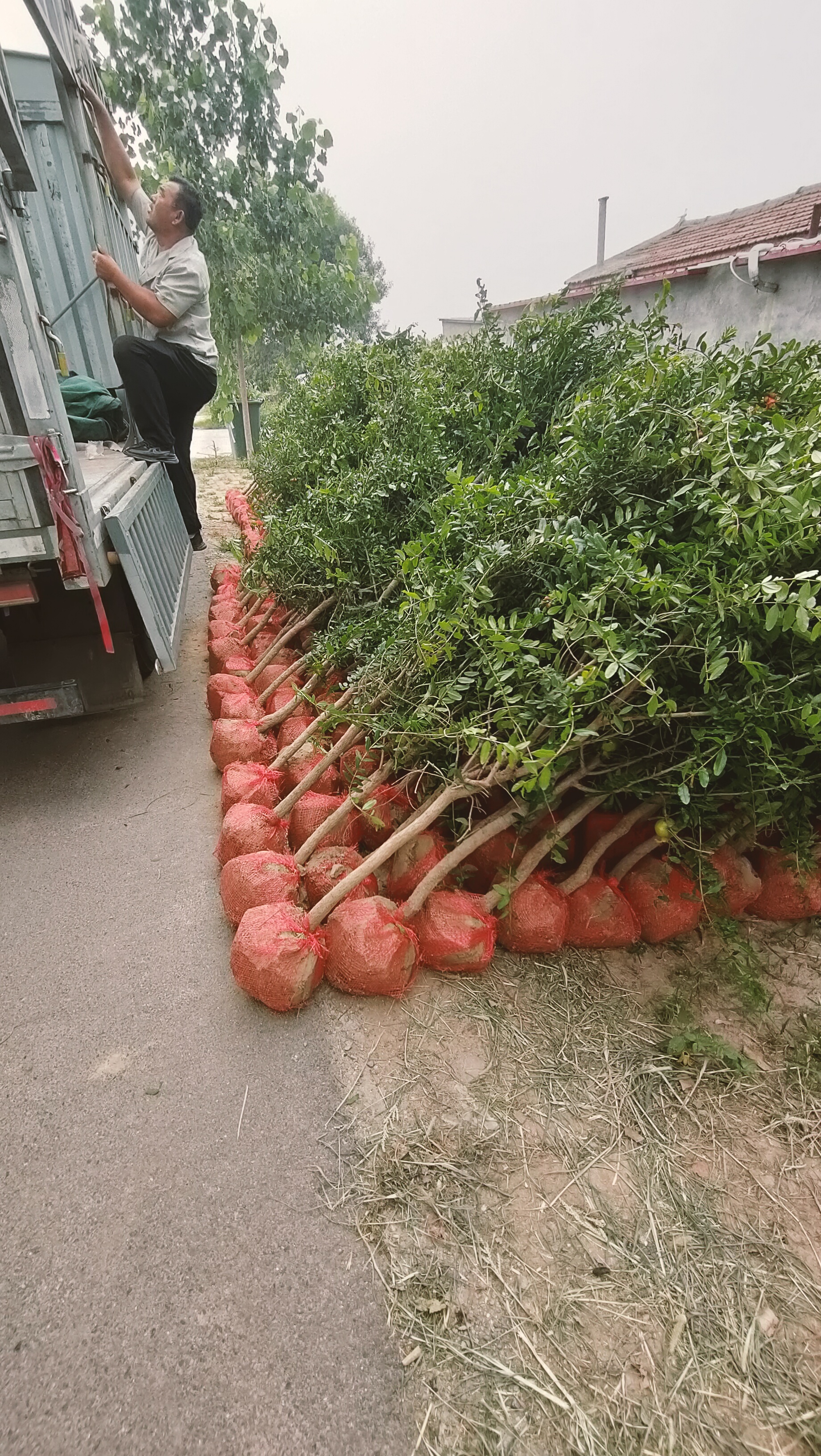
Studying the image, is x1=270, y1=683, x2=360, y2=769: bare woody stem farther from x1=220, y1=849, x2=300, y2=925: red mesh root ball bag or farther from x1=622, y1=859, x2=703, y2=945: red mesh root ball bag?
x1=622, y1=859, x2=703, y2=945: red mesh root ball bag

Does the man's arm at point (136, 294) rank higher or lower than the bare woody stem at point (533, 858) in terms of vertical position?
higher

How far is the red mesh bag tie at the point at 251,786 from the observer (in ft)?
9.39

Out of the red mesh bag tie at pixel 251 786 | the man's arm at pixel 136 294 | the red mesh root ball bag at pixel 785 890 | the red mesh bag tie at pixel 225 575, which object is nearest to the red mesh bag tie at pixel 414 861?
the red mesh bag tie at pixel 251 786

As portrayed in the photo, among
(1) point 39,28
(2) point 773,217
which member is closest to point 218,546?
(1) point 39,28

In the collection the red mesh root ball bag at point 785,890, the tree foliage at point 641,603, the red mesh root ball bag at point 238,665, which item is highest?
the tree foliage at point 641,603

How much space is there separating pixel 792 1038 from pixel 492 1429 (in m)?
1.43

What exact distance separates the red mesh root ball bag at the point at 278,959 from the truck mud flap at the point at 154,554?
1535mm

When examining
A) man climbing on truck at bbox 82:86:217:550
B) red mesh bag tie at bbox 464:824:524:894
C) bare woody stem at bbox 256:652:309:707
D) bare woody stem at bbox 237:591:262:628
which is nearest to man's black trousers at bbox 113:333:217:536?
man climbing on truck at bbox 82:86:217:550

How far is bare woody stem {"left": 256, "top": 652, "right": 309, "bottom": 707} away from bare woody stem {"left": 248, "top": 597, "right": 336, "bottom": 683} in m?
0.24

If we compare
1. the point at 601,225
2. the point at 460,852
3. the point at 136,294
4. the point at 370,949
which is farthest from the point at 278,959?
the point at 601,225

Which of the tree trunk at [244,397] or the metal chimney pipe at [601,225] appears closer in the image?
the tree trunk at [244,397]

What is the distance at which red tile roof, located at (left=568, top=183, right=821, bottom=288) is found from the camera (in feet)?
25.1

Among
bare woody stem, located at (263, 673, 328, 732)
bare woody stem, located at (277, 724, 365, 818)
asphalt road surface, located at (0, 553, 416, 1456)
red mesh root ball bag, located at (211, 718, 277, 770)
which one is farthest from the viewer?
bare woody stem, located at (263, 673, 328, 732)

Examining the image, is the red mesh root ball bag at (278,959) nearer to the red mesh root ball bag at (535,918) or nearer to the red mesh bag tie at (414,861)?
the red mesh bag tie at (414,861)
